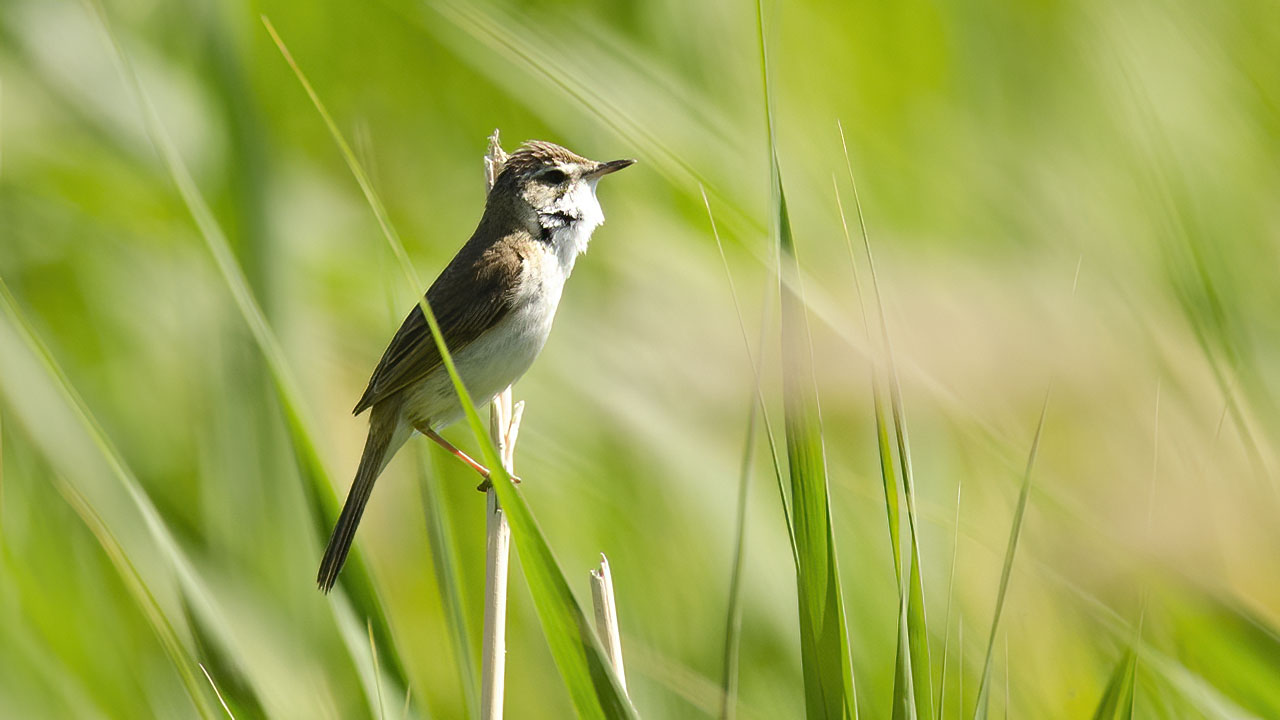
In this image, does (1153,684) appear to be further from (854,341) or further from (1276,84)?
(1276,84)

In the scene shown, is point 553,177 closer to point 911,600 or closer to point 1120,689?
point 911,600

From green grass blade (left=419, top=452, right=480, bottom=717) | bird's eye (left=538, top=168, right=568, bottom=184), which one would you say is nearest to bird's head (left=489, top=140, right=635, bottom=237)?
bird's eye (left=538, top=168, right=568, bottom=184)

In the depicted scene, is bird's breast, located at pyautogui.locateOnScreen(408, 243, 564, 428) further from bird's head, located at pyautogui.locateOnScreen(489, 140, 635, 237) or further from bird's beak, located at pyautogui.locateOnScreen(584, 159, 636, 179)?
bird's beak, located at pyautogui.locateOnScreen(584, 159, 636, 179)

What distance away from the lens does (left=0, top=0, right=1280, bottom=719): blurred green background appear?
7.47 feet

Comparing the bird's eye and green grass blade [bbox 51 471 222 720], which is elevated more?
the bird's eye

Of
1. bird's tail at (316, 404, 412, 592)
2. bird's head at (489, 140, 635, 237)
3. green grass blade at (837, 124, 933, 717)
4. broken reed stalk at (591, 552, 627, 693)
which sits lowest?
bird's tail at (316, 404, 412, 592)

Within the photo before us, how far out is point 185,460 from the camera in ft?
11.5

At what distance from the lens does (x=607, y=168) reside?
3.06m

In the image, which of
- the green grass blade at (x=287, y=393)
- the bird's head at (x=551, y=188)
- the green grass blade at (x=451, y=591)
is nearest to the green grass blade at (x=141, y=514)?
the green grass blade at (x=287, y=393)

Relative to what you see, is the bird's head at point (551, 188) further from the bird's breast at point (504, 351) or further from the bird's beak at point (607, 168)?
the bird's breast at point (504, 351)

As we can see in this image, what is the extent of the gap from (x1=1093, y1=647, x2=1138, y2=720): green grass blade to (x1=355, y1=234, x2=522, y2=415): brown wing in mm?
1784

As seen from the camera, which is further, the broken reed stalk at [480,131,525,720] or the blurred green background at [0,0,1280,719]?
the blurred green background at [0,0,1280,719]

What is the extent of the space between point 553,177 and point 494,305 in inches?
15.7

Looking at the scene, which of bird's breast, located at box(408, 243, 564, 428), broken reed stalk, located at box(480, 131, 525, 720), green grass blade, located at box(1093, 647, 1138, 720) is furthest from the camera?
bird's breast, located at box(408, 243, 564, 428)
